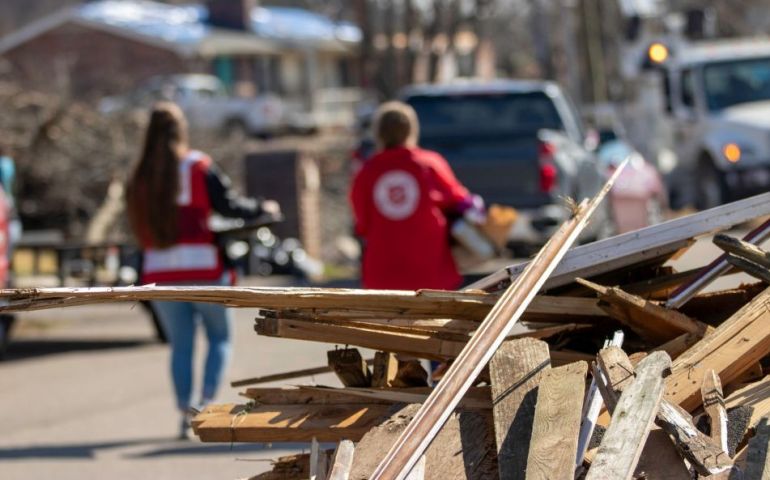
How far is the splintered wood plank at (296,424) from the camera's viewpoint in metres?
4.05

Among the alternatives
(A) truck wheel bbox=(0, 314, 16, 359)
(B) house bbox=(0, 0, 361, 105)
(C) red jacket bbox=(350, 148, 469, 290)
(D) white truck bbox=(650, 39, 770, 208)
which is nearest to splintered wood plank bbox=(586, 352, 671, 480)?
(C) red jacket bbox=(350, 148, 469, 290)

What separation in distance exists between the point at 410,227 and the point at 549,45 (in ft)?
140

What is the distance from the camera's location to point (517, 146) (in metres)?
15.1

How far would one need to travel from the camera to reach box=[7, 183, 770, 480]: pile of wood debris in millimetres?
3398

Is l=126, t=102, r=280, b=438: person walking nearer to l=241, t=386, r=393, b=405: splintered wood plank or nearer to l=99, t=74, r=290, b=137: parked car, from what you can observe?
l=241, t=386, r=393, b=405: splintered wood plank

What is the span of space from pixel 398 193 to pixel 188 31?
53.9m

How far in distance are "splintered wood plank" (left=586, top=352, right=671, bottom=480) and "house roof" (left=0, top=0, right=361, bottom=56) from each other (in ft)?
173

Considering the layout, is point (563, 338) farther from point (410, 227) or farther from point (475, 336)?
point (410, 227)

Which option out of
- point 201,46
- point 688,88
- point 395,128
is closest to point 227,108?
point 201,46

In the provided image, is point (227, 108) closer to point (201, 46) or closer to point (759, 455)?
point (201, 46)

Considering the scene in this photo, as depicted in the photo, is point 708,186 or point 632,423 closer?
point 632,423

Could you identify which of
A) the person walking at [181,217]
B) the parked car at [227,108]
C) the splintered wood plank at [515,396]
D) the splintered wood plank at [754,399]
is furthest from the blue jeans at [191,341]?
the parked car at [227,108]

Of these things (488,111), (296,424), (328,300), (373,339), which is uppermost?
(488,111)

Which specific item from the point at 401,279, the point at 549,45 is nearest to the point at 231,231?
the point at 401,279
